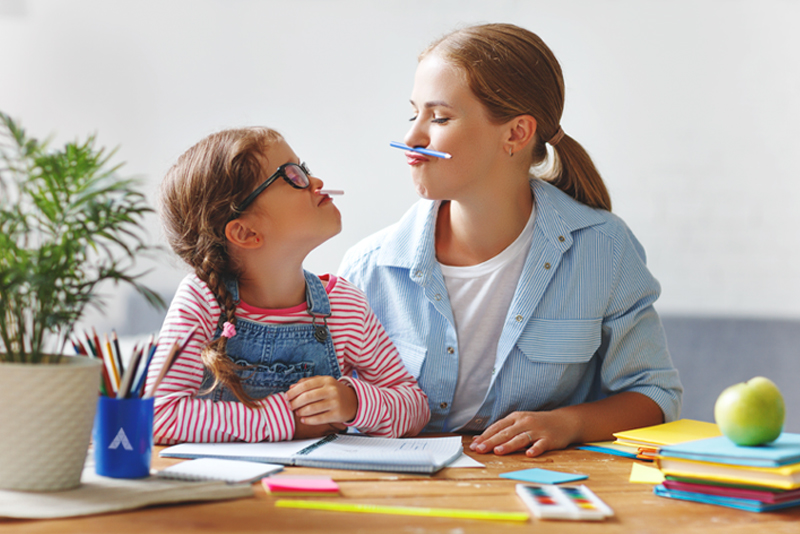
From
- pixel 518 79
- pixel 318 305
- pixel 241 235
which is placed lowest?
pixel 318 305

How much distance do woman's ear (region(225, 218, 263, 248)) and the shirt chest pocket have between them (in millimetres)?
567

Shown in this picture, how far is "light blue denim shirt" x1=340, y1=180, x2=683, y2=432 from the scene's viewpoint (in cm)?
146

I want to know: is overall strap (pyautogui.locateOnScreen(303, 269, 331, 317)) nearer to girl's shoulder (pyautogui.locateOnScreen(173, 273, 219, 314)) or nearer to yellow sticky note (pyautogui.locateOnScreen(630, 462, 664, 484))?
girl's shoulder (pyautogui.locateOnScreen(173, 273, 219, 314))

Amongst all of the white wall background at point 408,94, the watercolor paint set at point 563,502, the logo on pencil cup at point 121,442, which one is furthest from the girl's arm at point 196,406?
the white wall background at point 408,94

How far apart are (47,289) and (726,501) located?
0.85 m

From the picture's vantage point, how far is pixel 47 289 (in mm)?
804

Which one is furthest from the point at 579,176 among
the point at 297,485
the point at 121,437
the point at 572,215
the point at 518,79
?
the point at 121,437

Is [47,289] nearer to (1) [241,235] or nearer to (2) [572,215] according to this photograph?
(1) [241,235]

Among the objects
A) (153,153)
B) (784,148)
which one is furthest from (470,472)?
(784,148)

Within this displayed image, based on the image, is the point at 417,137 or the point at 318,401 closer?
the point at 318,401

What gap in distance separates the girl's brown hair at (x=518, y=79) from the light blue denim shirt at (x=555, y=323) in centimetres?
11

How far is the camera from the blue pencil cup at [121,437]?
897mm

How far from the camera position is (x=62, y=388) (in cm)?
81

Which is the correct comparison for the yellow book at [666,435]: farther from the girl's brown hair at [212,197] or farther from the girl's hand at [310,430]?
the girl's brown hair at [212,197]
